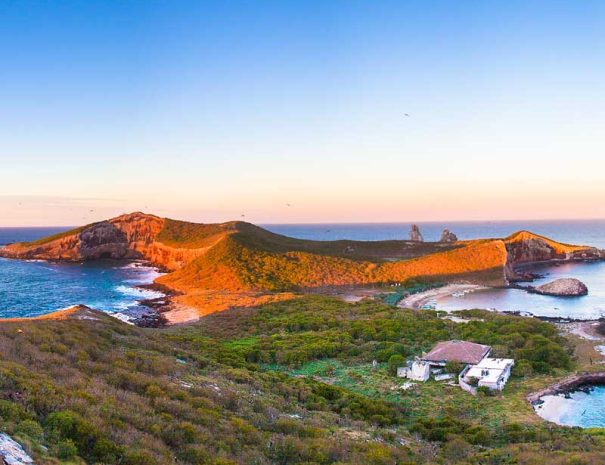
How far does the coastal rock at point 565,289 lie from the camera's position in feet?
274

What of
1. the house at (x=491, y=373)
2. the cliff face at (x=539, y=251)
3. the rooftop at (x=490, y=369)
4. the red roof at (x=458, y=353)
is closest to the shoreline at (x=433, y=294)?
the red roof at (x=458, y=353)

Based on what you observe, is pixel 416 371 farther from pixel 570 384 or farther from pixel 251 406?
pixel 251 406

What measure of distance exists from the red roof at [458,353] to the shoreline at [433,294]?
30.1 meters

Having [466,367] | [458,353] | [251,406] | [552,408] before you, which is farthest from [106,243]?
[552,408]

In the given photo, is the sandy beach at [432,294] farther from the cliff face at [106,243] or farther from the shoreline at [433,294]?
the cliff face at [106,243]

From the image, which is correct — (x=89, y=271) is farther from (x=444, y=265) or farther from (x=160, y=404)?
(x=160, y=404)

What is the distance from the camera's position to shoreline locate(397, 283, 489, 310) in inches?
2876

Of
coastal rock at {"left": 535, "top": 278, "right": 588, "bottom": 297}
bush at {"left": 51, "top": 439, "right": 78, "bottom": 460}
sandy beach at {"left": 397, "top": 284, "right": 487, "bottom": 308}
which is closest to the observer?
bush at {"left": 51, "top": 439, "right": 78, "bottom": 460}

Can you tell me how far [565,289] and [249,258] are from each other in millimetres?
61771

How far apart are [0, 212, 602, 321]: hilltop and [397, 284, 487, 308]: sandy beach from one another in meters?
5.61

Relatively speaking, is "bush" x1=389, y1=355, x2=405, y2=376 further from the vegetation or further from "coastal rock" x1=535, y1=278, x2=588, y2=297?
"coastal rock" x1=535, y1=278, x2=588, y2=297

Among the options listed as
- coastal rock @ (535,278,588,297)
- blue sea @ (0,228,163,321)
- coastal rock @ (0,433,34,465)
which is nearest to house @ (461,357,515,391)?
coastal rock @ (0,433,34,465)

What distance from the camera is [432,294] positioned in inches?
3285

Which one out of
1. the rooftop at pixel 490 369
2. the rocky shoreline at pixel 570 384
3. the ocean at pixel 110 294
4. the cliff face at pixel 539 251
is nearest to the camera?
the rocky shoreline at pixel 570 384
